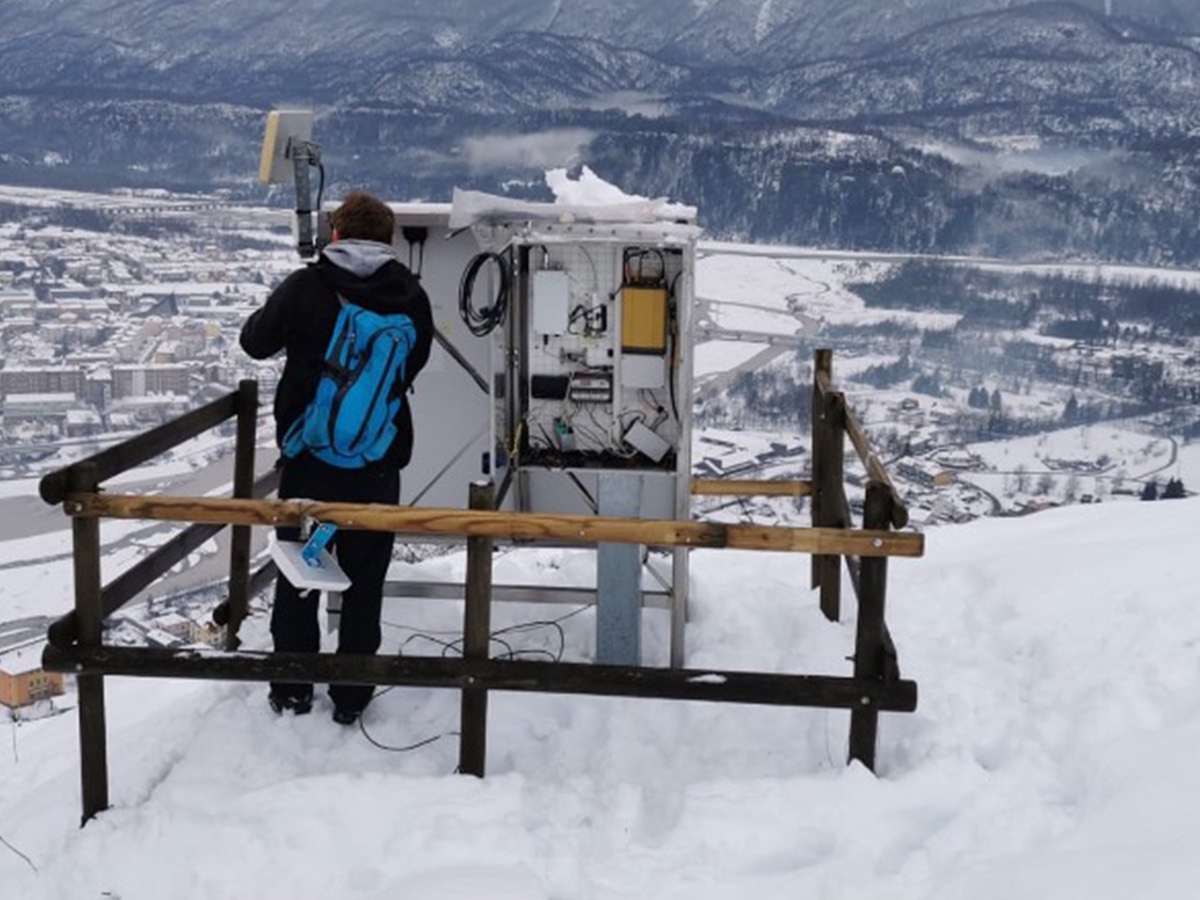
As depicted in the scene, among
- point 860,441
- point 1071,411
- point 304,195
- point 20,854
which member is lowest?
point 1071,411

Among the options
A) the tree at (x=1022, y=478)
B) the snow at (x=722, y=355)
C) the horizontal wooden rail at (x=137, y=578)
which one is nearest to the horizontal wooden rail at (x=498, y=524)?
the horizontal wooden rail at (x=137, y=578)

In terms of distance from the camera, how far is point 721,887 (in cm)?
370

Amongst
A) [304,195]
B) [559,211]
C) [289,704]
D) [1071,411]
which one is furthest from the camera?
[1071,411]

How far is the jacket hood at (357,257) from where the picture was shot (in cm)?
450

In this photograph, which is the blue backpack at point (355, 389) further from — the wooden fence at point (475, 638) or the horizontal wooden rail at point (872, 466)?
A: the horizontal wooden rail at point (872, 466)

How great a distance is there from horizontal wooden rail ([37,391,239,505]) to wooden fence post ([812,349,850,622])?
2846 mm

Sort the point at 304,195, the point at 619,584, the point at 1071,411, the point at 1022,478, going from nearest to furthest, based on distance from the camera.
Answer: the point at 619,584
the point at 304,195
the point at 1022,478
the point at 1071,411

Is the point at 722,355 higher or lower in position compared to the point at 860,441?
lower

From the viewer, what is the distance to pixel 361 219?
15.2 ft

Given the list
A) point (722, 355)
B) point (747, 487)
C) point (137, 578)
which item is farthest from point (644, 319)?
point (722, 355)

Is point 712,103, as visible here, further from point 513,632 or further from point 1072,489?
point 513,632

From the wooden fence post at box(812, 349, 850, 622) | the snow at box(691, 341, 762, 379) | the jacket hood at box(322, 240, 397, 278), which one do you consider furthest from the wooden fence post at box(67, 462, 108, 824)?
the snow at box(691, 341, 762, 379)

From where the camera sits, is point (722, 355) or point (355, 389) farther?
point (722, 355)

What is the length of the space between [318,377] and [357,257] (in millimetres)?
476
